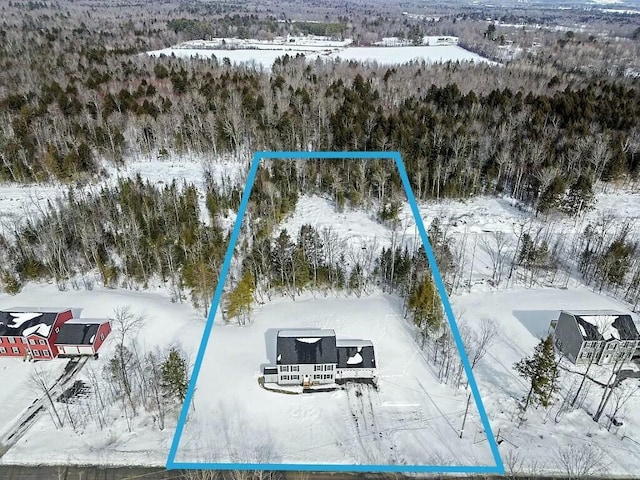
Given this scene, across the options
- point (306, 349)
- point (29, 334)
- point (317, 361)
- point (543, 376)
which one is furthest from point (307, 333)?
point (29, 334)

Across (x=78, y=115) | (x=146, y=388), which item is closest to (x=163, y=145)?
(x=78, y=115)

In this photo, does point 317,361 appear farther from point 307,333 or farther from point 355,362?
point 355,362

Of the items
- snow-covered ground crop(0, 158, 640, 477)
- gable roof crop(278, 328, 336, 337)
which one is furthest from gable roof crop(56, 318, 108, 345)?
gable roof crop(278, 328, 336, 337)

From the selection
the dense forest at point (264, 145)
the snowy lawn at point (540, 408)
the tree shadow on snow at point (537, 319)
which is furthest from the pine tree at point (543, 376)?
the dense forest at point (264, 145)

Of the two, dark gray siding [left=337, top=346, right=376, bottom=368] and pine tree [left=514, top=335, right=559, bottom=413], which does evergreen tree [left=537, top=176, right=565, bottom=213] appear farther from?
dark gray siding [left=337, top=346, right=376, bottom=368]

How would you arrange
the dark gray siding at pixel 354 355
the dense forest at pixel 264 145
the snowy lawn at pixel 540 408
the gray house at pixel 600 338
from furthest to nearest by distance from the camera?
1. the dense forest at pixel 264 145
2. the gray house at pixel 600 338
3. the dark gray siding at pixel 354 355
4. the snowy lawn at pixel 540 408

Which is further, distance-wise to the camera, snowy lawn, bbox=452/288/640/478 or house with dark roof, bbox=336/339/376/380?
house with dark roof, bbox=336/339/376/380

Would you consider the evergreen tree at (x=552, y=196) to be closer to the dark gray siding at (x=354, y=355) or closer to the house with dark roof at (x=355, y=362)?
the house with dark roof at (x=355, y=362)
